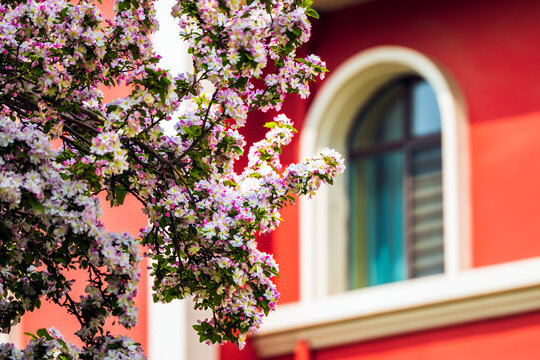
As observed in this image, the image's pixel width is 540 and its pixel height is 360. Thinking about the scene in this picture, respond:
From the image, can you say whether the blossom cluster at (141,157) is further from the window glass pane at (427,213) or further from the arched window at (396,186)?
the arched window at (396,186)

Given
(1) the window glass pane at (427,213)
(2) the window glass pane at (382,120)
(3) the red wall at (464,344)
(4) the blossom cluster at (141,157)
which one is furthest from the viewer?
(2) the window glass pane at (382,120)

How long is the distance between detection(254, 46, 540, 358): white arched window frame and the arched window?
0.43ft

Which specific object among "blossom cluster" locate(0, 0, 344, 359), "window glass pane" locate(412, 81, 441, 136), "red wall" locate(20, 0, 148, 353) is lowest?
"blossom cluster" locate(0, 0, 344, 359)

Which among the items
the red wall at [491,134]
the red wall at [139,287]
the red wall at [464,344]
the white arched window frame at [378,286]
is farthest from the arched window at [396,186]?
the red wall at [139,287]

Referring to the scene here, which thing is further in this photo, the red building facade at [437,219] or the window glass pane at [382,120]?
the window glass pane at [382,120]

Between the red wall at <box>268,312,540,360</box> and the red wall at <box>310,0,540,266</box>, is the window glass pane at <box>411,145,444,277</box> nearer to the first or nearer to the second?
the red wall at <box>310,0,540,266</box>

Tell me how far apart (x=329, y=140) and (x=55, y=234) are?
27.6 ft

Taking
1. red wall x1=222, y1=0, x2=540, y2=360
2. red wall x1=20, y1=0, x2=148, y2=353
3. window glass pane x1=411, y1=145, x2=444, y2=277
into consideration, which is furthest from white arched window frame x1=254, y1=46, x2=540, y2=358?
red wall x1=20, y1=0, x2=148, y2=353

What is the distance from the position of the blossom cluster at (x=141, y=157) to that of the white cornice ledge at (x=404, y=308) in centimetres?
551

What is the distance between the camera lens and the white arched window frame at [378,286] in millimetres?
13766

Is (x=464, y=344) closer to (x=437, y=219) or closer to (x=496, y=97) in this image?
(x=437, y=219)

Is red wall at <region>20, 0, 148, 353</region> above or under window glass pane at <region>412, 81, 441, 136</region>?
under

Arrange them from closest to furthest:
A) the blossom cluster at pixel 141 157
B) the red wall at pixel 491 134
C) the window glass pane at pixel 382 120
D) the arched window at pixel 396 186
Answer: the blossom cluster at pixel 141 157 < the red wall at pixel 491 134 < the arched window at pixel 396 186 < the window glass pane at pixel 382 120

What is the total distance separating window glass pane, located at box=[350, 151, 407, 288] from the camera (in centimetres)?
1517
